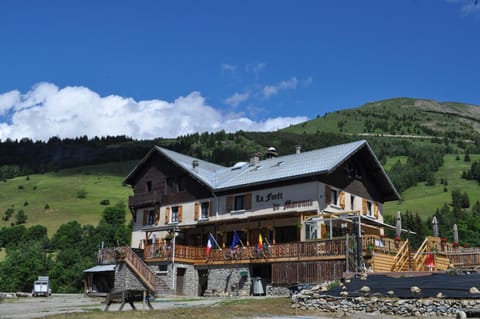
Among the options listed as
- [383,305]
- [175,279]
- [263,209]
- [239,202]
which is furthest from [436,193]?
[383,305]

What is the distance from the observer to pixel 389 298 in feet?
72.5

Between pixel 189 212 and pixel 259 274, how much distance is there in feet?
31.3

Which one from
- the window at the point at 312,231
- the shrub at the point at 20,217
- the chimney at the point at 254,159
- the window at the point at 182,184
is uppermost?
the shrub at the point at 20,217

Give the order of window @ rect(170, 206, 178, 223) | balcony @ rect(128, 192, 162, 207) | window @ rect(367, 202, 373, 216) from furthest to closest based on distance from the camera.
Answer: balcony @ rect(128, 192, 162, 207) → window @ rect(170, 206, 178, 223) → window @ rect(367, 202, 373, 216)

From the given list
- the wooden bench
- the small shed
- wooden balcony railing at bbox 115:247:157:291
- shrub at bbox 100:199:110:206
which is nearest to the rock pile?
the wooden bench

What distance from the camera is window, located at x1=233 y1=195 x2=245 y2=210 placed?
137 ft

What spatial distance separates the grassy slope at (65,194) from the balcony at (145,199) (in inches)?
2620

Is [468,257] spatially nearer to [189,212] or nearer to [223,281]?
[223,281]

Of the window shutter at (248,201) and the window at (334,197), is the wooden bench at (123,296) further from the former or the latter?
the window at (334,197)

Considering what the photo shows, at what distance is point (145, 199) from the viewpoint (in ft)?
159

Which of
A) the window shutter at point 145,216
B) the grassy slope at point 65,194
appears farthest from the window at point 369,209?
the grassy slope at point 65,194

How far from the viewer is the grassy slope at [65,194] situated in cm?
11962

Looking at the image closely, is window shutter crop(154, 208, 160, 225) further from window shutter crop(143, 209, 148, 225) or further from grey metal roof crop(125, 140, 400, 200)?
grey metal roof crop(125, 140, 400, 200)

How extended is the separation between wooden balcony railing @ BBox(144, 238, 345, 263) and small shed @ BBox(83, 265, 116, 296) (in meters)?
4.03
